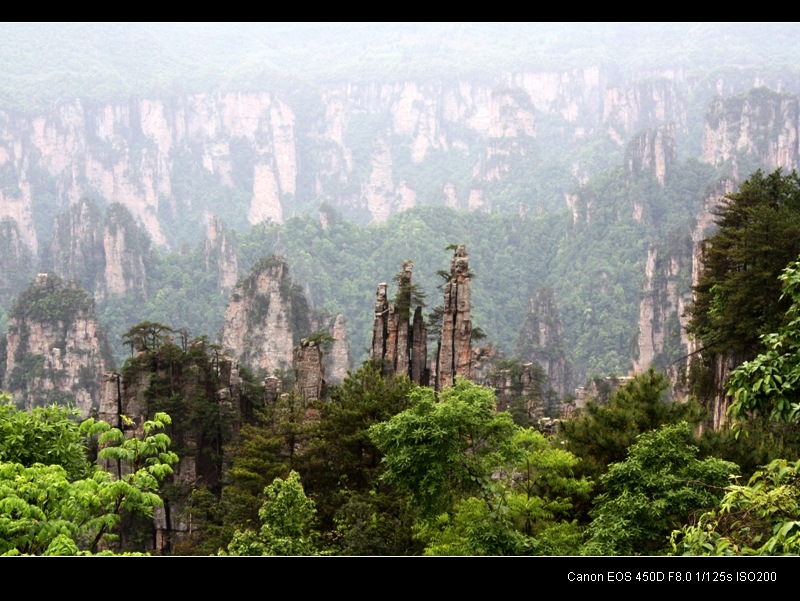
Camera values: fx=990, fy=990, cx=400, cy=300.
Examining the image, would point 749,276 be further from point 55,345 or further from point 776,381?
point 55,345

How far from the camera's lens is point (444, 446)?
17.8 m

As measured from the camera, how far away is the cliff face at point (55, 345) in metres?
78.1

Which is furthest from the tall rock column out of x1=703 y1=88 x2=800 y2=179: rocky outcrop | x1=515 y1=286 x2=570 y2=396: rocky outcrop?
x1=703 y1=88 x2=800 y2=179: rocky outcrop

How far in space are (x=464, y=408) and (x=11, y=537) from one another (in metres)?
8.34

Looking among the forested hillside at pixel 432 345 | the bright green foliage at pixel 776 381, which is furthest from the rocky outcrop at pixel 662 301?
the bright green foliage at pixel 776 381

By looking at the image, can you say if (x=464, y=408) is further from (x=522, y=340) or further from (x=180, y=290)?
(x=180, y=290)

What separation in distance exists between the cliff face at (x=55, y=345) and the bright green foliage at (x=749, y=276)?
5901cm

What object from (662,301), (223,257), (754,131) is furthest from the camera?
(754,131)

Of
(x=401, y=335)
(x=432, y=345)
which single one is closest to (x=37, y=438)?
(x=401, y=335)

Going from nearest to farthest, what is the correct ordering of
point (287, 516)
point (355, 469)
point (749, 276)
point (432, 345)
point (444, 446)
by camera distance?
point (444, 446) < point (287, 516) < point (355, 469) < point (749, 276) < point (432, 345)

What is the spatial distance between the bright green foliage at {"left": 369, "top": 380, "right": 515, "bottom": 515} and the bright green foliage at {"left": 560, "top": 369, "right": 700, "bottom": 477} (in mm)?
3236

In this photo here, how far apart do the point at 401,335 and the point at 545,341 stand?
61327 mm

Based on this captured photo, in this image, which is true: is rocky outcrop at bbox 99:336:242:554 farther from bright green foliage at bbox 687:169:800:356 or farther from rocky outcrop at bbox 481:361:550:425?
bright green foliage at bbox 687:169:800:356
